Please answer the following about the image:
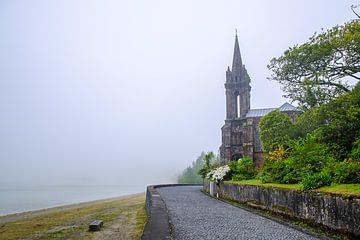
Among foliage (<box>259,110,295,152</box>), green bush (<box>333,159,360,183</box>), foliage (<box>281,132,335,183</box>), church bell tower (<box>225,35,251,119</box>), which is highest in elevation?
church bell tower (<box>225,35,251,119</box>)

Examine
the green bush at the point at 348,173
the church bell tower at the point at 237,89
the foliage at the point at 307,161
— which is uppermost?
the church bell tower at the point at 237,89

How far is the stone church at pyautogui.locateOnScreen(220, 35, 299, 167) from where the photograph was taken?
4091 centimetres

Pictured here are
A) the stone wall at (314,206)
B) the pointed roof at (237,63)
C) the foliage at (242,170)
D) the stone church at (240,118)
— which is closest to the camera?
the stone wall at (314,206)

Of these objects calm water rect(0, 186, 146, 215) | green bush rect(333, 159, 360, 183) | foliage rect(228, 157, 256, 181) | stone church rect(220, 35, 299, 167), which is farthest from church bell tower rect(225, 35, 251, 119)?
green bush rect(333, 159, 360, 183)

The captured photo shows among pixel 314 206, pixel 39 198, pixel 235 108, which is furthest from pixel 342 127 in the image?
pixel 39 198

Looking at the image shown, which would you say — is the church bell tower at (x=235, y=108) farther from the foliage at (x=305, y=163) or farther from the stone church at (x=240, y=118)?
the foliage at (x=305, y=163)

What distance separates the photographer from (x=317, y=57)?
1496 centimetres

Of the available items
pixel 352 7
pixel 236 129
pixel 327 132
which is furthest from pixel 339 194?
pixel 236 129

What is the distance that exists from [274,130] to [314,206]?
19262 millimetres

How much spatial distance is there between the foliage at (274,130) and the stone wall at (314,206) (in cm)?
1168

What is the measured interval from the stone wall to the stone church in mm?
28798

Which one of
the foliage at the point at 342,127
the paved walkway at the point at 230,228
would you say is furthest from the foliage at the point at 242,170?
the paved walkway at the point at 230,228

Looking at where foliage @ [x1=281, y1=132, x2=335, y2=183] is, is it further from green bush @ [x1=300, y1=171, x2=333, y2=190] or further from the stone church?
the stone church

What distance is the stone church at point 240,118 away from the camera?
40906 millimetres
